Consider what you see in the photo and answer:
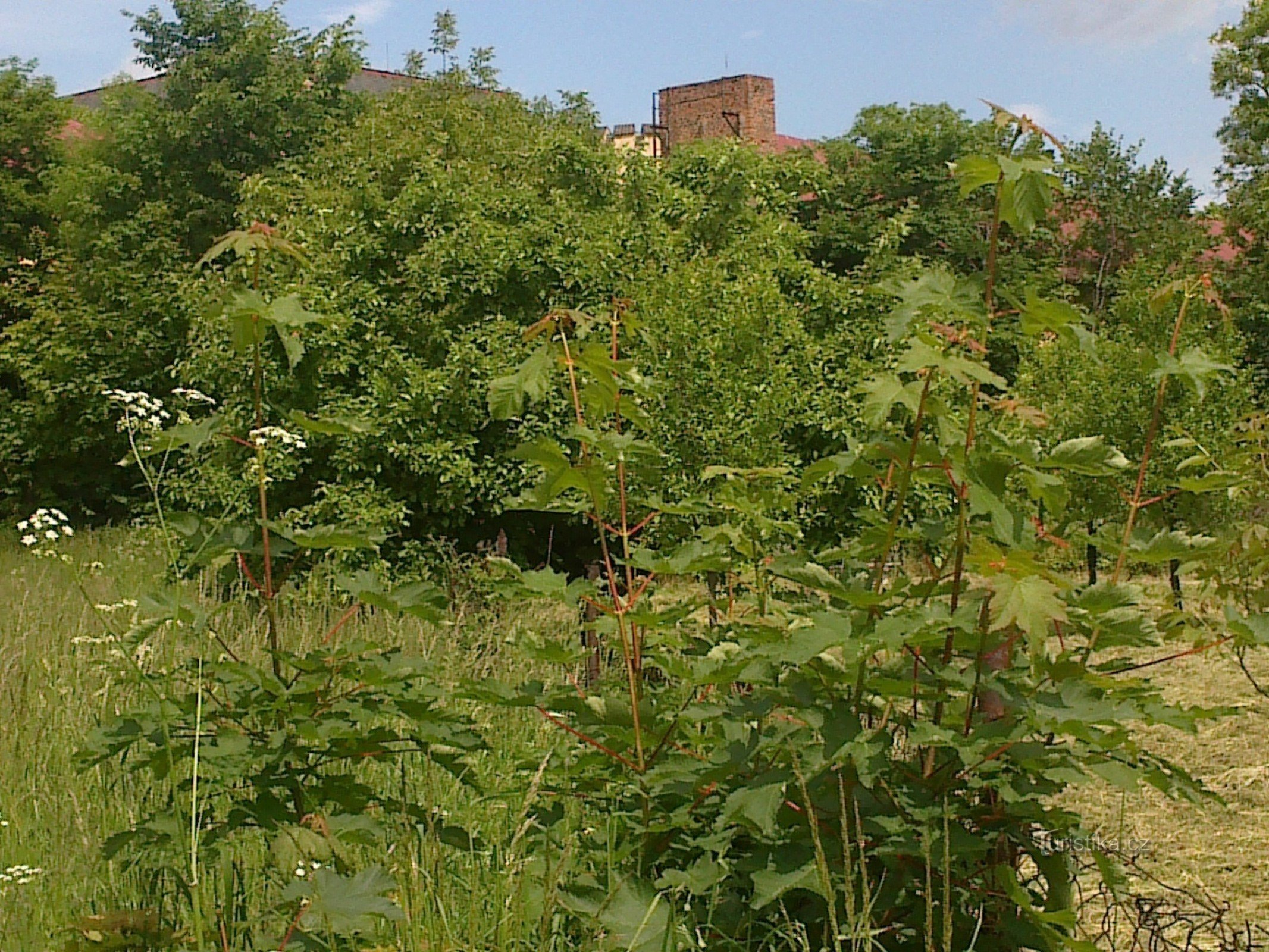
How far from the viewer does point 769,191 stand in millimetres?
10172

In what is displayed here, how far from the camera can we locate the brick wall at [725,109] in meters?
27.6

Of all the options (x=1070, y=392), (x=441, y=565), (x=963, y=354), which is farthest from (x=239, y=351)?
(x=1070, y=392)

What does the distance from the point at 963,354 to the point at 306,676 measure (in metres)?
1.22

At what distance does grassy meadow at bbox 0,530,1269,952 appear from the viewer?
2.28 m

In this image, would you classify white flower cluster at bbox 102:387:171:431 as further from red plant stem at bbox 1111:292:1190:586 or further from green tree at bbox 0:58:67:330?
green tree at bbox 0:58:67:330

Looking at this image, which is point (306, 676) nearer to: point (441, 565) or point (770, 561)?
point (770, 561)

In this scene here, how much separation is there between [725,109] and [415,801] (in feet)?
88.3

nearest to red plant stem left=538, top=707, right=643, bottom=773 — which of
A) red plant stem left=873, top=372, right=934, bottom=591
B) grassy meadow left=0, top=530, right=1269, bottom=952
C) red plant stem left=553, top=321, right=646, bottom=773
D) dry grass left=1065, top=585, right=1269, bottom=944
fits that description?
red plant stem left=553, top=321, right=646, bottom=773

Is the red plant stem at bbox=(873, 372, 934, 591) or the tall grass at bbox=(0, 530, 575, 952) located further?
the tall grass at bbox=(0, 530, 575, 952)

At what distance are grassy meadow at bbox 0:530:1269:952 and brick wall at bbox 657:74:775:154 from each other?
21.6m

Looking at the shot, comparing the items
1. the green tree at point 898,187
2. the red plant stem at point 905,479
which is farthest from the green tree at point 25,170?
the red plant stem at point 905,479

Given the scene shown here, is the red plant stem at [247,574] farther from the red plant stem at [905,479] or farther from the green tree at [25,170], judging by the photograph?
the green tree at [25,170]

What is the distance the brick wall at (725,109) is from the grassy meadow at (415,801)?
71.0ft

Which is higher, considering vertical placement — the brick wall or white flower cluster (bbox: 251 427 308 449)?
the brick wall
